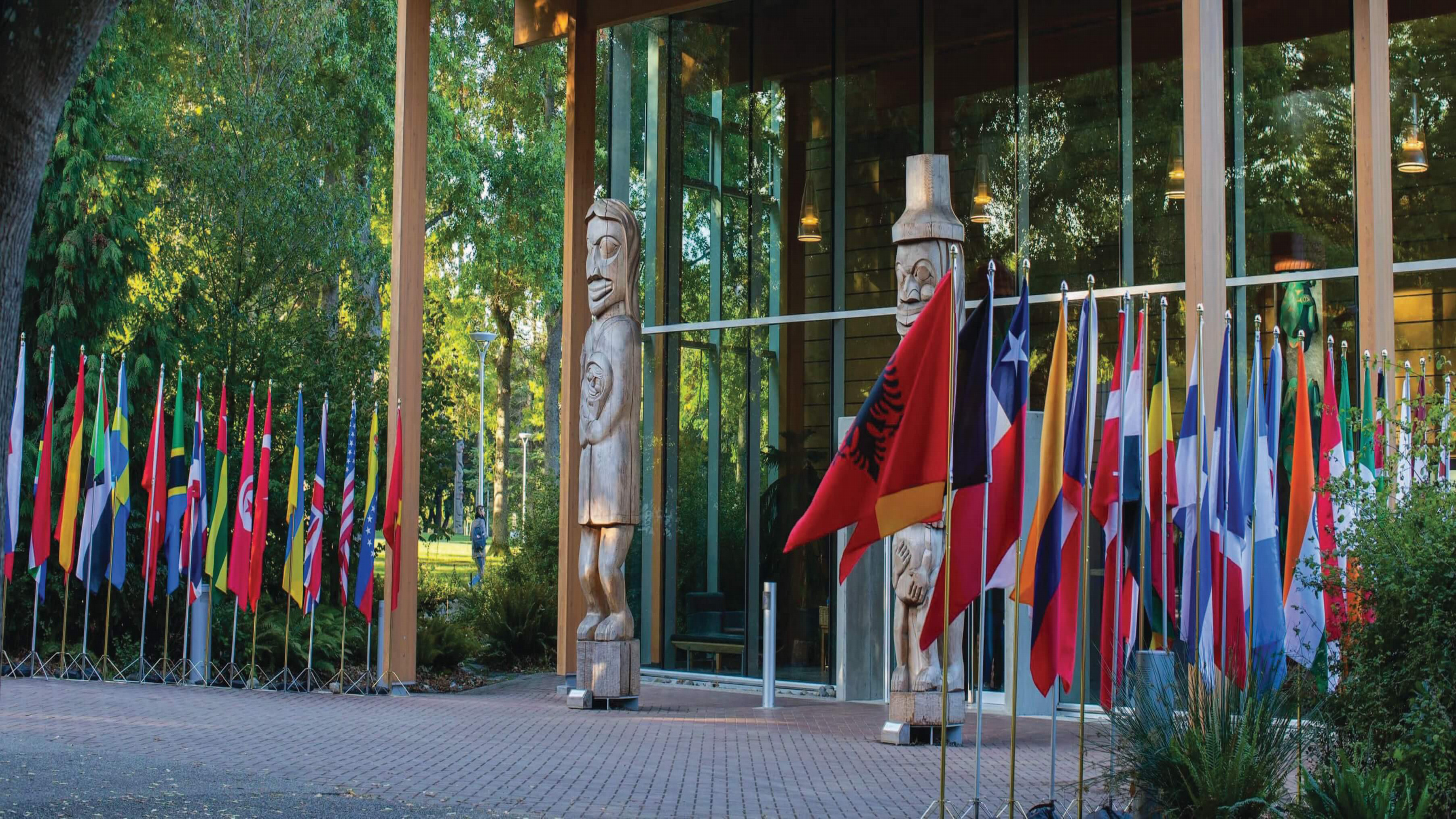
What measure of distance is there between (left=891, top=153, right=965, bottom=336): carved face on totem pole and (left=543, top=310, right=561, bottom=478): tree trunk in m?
25.4

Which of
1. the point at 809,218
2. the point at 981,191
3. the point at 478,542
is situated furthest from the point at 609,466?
the point at 478,542

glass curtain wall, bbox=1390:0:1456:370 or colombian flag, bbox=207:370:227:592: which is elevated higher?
glass curtain wall, bbox=1390:0:1456:370

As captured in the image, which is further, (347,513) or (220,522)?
(220,522)

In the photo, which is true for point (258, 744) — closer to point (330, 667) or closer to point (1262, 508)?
point (330, 667)

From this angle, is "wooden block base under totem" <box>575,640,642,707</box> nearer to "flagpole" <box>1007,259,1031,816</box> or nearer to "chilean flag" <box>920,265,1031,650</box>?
"flagpole" <box>1007,259,1031,816</box>

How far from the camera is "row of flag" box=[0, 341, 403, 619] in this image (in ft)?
48.1

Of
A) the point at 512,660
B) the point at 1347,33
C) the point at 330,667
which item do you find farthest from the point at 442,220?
the point at 1347,33

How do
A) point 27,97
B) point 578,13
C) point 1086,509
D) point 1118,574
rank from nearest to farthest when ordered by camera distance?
1. point 27,97
2. point 1086,509
3. point 1118,574
4. point 578,13

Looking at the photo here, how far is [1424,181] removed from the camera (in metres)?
13.8

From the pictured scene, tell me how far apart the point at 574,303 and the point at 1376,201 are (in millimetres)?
8721

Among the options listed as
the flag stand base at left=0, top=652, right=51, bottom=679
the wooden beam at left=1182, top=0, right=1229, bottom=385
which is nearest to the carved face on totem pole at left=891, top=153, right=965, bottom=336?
the wooden beam at left=1182, top=0, right=1229, bottom=385

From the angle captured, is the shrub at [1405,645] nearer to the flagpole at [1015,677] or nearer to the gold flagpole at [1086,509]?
the gold flagpole at [1086,509]

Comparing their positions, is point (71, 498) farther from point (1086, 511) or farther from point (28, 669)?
point (1086, 511)

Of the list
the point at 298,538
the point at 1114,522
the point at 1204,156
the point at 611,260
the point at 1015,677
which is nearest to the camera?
the point at 1015,677
